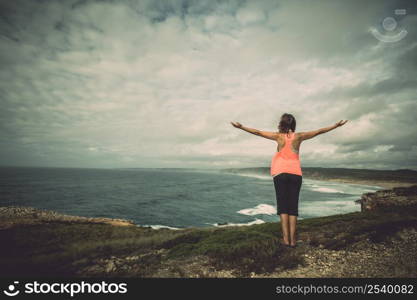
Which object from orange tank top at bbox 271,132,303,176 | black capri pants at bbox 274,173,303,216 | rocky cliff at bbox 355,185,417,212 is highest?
orange tank top at bbox 271,132,303,176

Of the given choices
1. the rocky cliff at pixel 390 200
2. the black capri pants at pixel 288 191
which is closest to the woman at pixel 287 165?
the black capri pants at pixel 288 191

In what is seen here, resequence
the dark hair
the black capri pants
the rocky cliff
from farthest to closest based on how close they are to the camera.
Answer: the rocky cliff → the dark hair → the black capri pants

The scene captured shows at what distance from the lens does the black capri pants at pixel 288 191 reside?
16.0 ft

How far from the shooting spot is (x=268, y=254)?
559 centimetres

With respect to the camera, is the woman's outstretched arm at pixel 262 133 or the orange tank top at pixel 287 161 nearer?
the orange tank top at pixel 287 161

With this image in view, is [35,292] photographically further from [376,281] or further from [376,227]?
[376,227]

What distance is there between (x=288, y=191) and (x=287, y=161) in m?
0.73

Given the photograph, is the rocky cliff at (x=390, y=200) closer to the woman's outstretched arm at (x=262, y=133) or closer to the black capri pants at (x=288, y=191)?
the black capri pants at (x=288, y=191)

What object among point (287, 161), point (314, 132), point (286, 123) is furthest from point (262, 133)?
point (314, 132)

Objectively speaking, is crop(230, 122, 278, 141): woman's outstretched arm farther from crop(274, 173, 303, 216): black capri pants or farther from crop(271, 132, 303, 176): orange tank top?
crop(274, 173, 303, 216): black capri pants

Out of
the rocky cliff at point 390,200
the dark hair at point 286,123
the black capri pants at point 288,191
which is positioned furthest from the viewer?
the rocky cliff at point 390,200

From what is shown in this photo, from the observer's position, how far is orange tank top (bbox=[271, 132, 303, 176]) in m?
4.96

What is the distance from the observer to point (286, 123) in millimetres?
5203

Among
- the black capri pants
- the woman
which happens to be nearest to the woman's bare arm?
the woman
